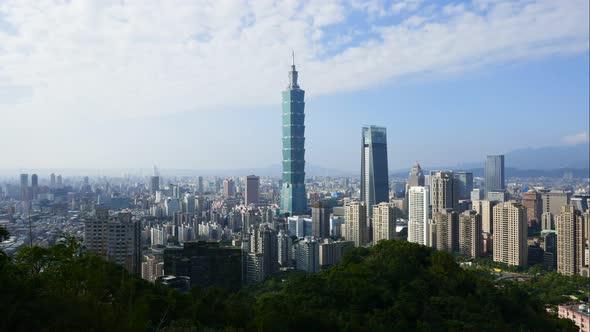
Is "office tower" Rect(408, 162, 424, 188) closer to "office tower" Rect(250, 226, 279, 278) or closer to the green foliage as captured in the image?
"office tower" Rect(250, 226, 279, 278)

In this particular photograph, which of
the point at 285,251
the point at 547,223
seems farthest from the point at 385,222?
the point at 547,223

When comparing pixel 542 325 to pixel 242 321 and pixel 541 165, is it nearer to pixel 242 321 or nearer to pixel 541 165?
pixel 242 321

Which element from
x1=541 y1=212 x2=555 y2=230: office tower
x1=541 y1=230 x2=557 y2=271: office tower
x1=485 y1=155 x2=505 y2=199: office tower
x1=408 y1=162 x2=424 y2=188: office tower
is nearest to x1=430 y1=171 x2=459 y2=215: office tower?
x1=541 y1=212 x2=555 y2=230: office tower

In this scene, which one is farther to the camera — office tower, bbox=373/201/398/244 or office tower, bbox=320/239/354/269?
office tower, bbox=373/201/398/244

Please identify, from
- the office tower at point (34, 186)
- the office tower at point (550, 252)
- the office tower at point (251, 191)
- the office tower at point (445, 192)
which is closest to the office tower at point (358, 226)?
the office tower at point (445, 192)

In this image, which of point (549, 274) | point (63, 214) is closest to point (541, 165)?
point (549, 274)

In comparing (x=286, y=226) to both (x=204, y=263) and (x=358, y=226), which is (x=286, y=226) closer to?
(x=358, y=226)
